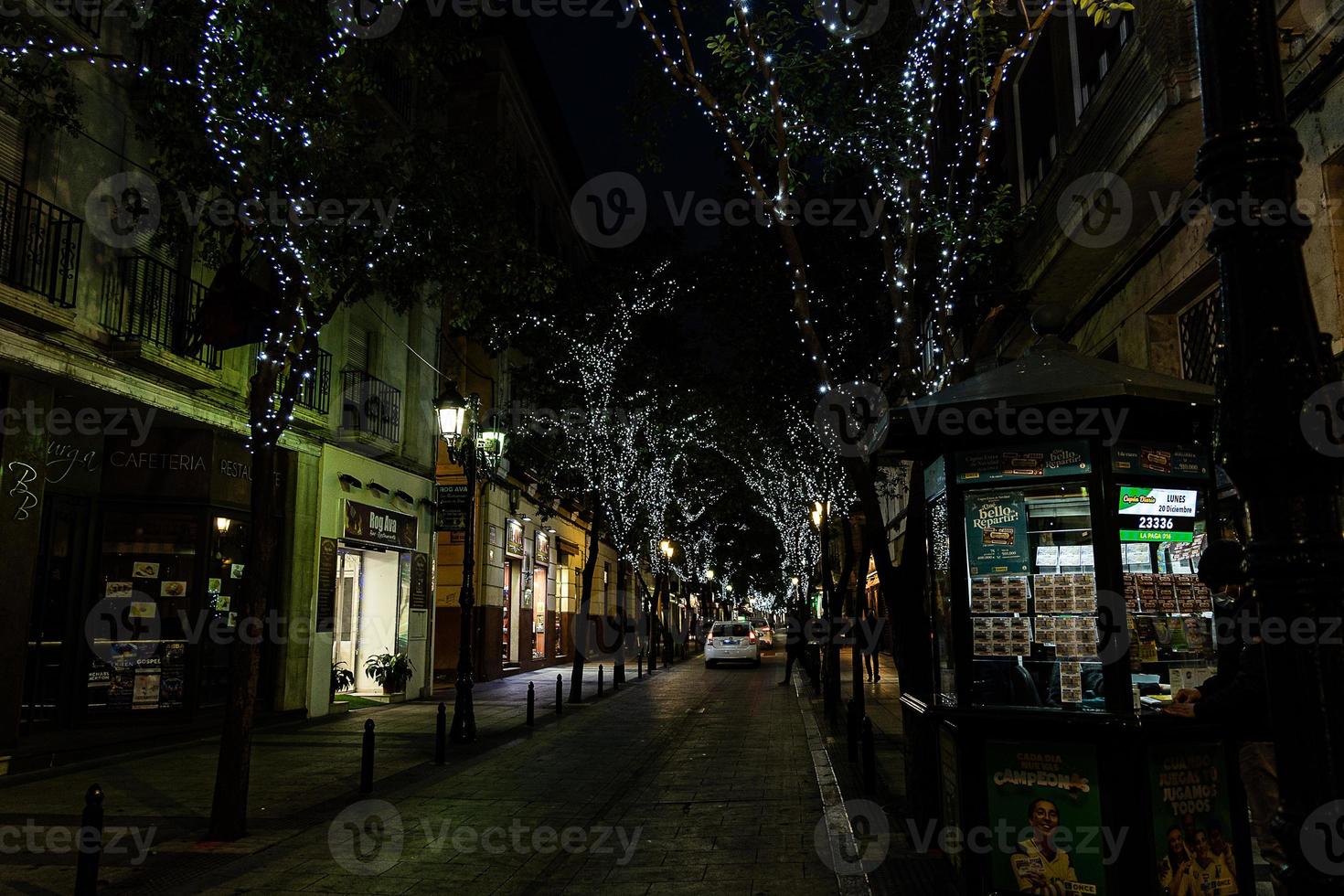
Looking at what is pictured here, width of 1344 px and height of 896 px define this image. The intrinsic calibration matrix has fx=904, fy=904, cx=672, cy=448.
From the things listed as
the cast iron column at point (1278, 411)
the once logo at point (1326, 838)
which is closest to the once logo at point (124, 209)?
the cast iron column at point (1278, 411)

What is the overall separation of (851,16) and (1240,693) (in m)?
8.43

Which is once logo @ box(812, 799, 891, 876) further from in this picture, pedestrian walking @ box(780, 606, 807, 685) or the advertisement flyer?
pedestrian walking @ box(780, 606, 807, 685)

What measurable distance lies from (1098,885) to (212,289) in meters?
10.8

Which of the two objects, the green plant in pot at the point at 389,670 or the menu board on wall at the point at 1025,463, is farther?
the green plant in pot at the point at 389,670

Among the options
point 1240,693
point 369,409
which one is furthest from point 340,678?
point 1240,693

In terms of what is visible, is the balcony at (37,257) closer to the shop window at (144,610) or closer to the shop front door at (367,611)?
the shop window at (144,610)

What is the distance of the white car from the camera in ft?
116

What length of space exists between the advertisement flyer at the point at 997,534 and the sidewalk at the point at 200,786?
665 cm

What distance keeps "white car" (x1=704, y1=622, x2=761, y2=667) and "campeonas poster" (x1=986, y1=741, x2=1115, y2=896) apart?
30028mm

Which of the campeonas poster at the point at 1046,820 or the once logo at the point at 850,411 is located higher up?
the once logo at the point at 850,411

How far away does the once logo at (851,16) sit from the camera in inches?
364

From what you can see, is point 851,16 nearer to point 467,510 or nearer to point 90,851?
point 467,510

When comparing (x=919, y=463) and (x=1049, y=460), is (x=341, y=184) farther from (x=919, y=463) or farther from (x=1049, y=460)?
(x=1049, y=460)

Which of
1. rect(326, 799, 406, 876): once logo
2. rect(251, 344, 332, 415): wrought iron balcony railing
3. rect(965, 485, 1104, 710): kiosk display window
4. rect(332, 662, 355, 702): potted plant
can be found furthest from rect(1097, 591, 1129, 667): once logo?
rect(332, 662, 355, 702): potted plant
